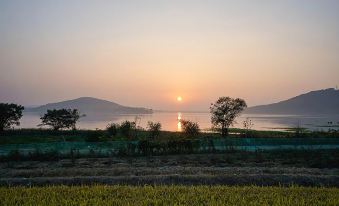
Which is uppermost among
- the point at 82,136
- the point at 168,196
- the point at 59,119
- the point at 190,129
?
the point at 59,119

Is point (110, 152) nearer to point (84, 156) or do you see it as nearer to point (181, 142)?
point (84, 156)

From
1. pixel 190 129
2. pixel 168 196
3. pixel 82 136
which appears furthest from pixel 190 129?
pixel 168 196

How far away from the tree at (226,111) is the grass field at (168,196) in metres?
41.8

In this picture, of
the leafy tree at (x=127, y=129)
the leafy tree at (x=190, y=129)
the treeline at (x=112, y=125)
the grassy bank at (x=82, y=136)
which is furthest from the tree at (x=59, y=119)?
the leafy tree at (x=190, y=129)

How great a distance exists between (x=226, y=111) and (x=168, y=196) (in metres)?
43.7

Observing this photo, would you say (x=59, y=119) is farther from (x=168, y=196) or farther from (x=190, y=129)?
(x=168, y=196)

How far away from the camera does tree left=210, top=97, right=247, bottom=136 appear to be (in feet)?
181

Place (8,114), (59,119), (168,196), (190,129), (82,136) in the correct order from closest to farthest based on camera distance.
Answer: (168,196) < (82,136) < (190,129) < (8,114) < (59,119)

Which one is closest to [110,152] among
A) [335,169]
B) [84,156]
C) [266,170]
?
[84,156]

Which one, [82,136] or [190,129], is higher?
[190,129]

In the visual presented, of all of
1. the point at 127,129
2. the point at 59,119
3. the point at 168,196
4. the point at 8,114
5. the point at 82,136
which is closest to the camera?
the point at 168,196

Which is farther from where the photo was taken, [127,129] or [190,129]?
[190,129]

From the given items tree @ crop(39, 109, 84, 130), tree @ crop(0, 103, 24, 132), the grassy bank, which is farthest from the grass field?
tree @ crop(39, 109, 84, 130)

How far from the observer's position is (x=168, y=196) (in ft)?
39.9
